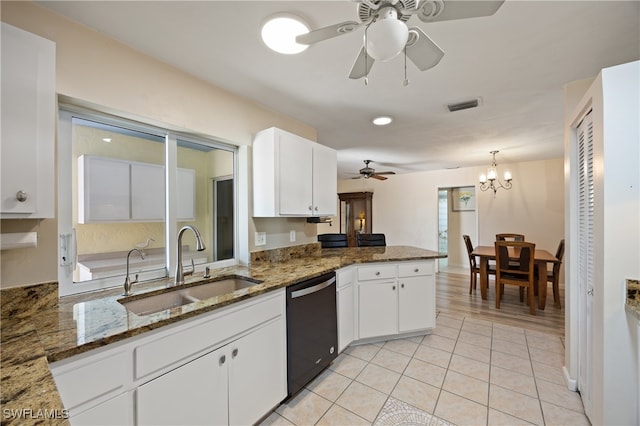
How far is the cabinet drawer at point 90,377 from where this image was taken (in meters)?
0.90

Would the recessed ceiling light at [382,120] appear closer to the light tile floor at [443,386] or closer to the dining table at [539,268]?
the light tile floor at [443,386]

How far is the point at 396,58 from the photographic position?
5.69 ft

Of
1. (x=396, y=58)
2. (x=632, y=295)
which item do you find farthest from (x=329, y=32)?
(x=632, y=295)

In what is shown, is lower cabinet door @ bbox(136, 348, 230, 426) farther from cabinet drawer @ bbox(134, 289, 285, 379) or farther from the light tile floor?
the light tile floor

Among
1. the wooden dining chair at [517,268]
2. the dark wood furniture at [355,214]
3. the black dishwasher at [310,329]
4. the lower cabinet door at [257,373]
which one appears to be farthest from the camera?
the dark wood furniture at [355,214]

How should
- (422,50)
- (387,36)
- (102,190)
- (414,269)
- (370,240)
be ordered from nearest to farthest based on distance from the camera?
(387,36) < (422,50) < (102,190) < (414,269) < (370,240)

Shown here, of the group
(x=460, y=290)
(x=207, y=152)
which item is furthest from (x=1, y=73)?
(x=460, y=290)

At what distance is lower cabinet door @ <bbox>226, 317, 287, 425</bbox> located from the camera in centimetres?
146

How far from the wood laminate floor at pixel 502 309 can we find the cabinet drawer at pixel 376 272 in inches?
58.6

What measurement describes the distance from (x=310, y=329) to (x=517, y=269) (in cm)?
326

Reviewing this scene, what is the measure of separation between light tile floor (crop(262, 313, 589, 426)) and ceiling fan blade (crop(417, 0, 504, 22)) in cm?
217

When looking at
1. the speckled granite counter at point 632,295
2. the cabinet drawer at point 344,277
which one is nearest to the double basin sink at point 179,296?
the cabinet drawer at point 344,277

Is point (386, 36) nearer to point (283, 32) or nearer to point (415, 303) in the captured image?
point (283, 32)

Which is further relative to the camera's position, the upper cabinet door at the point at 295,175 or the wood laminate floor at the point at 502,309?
the wood laminate floor at the point at 502,309
